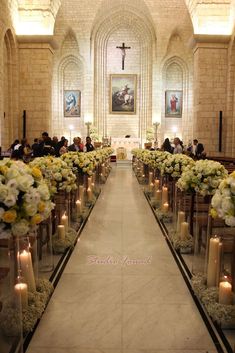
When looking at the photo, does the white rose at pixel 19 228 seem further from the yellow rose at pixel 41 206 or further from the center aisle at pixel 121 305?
the center aisle at pixel 121 305

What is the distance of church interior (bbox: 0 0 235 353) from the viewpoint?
335 cm

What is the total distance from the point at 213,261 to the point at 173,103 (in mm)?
28552

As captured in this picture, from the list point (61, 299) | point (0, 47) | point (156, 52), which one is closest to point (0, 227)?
point (61, 299)

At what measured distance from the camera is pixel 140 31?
3181 centimetres

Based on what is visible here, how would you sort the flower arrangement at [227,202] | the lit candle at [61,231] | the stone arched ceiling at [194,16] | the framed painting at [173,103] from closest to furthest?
the flower arrangement at [227,202]
the lit candle at [61,231]
the stone arched ceiling at [194,16]
the framed painting at [173,103]

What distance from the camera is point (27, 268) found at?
13.0 ft

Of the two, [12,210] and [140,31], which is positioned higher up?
[140,31]

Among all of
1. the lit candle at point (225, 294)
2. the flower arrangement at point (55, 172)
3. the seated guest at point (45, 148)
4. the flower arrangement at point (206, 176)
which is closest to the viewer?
the lit candle at point (225, 294)

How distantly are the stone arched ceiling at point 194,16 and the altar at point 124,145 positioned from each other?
12783mm

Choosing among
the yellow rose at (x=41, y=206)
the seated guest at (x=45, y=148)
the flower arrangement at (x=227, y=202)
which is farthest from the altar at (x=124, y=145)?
the yellow rose at (x=41, y=206)

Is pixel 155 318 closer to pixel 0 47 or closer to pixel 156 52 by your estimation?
pixel 0 47

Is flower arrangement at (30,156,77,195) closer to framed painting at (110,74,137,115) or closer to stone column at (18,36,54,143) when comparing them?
stone column at (18,36,54,143)

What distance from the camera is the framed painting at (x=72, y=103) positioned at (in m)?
31.5

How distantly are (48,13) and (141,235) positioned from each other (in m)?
15.2
